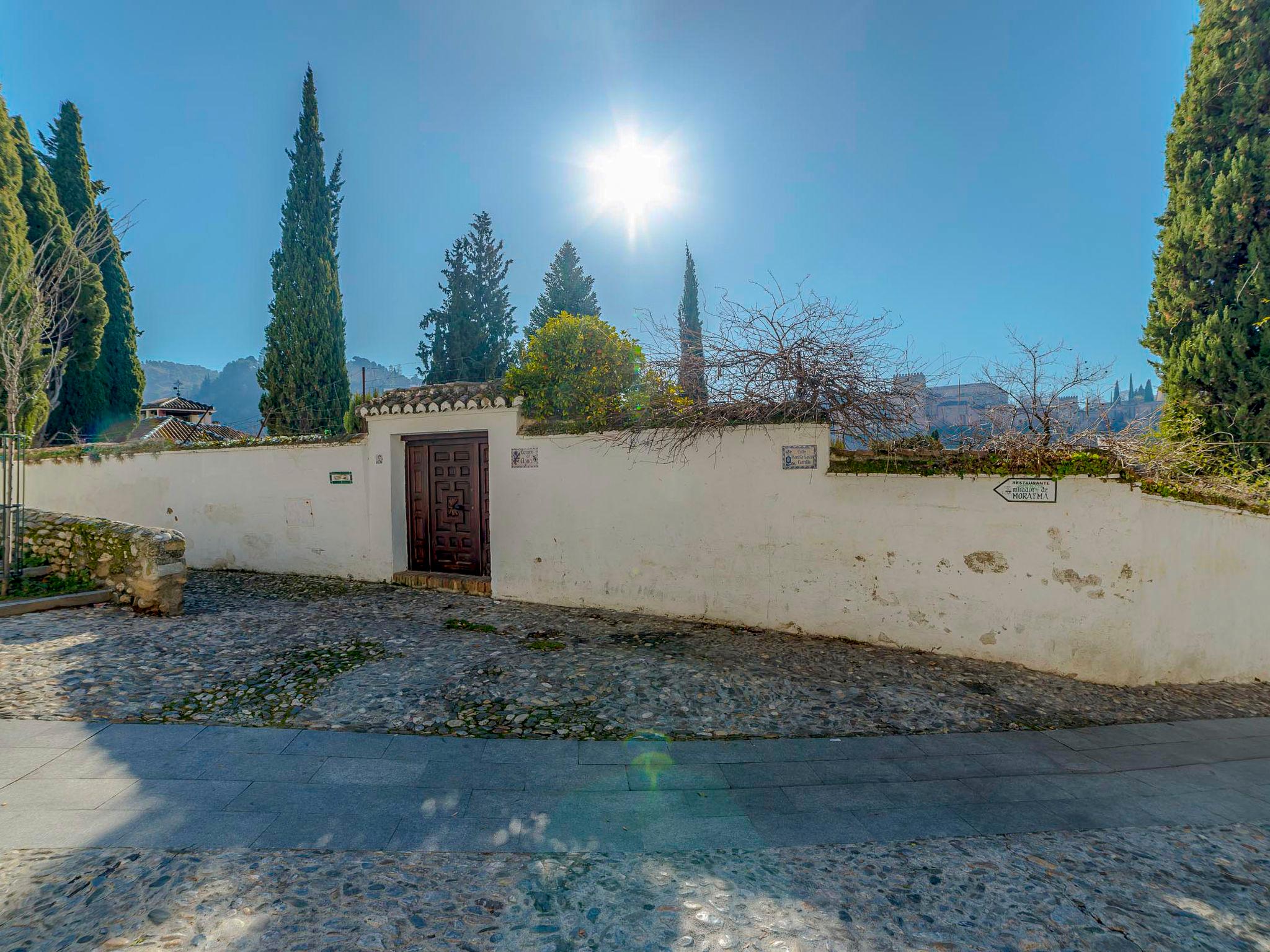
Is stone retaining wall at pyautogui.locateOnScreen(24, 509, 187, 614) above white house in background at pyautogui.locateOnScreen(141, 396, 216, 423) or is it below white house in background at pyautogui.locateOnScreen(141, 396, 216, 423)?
below

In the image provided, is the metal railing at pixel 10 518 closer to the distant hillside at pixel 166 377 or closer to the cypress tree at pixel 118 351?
the cypress tree at pixel 118 351

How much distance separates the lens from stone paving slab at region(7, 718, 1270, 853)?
2871mm

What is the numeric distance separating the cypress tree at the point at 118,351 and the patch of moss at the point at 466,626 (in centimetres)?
1945

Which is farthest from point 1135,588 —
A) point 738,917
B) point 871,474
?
point 738,917

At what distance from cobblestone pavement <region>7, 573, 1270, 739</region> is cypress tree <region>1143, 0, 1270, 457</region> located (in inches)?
185

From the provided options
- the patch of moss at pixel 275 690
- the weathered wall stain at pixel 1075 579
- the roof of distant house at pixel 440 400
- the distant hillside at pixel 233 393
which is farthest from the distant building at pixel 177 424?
the distant hillside at pixel 233 393

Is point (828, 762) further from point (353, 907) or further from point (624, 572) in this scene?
point (624, 572)

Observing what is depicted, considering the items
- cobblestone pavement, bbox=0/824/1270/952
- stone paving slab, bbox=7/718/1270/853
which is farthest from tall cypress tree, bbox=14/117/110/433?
cobblestone pavement, bbox=0/824/1270/952

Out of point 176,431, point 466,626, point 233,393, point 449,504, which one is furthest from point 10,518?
point 233,393

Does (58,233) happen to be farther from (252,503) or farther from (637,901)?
(637,901)

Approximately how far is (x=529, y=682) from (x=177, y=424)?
3032 centimetres

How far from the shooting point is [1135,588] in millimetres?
5215

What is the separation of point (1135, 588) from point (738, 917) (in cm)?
516

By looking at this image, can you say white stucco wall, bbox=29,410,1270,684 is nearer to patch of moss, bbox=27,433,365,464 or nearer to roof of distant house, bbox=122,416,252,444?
patch of moss, bbox=27,433,365,464
